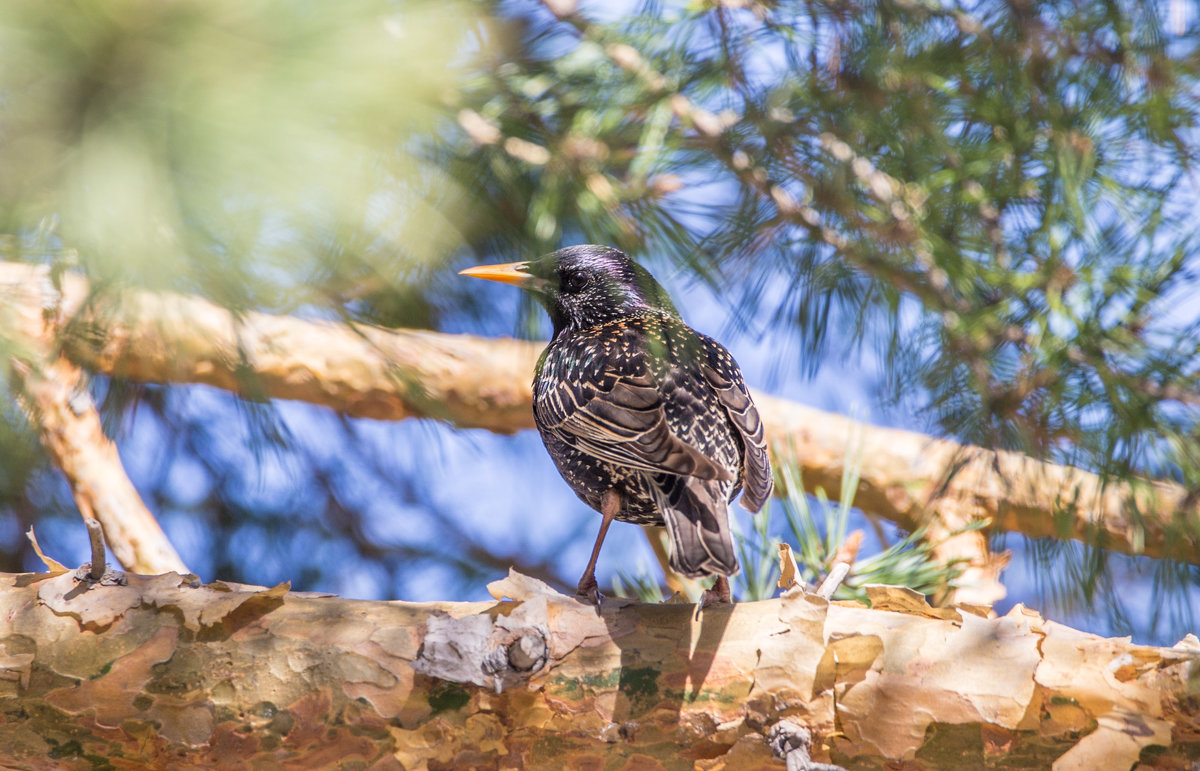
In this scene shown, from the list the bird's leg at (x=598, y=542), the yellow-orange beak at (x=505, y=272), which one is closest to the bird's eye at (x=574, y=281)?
the yellow-orange beak at (x=505, y=272)

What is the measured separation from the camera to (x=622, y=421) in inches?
66.0

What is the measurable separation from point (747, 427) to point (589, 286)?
20.5 inches

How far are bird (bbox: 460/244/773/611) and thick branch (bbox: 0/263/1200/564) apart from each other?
25cm

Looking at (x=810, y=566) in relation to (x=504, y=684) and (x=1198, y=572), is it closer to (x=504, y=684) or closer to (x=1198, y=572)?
(x=1198, y=572)

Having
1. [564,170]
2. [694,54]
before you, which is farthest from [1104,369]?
[564,170]

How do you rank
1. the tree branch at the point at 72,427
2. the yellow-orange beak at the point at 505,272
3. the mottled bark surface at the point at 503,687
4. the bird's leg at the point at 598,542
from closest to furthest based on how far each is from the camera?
the tree branch at the point at 72,427 < the mottled bark surface at the point at 503,687 < the yellow-orange beak at the point at 505,272 < the bird's leg at the point at 598,542

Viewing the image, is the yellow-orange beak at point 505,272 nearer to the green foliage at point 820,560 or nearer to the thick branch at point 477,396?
the thick branch at point 477,396

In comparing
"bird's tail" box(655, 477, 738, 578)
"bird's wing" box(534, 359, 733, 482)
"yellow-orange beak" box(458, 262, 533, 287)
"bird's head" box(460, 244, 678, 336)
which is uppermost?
"bird's head" box(460, 244, 678, 336)

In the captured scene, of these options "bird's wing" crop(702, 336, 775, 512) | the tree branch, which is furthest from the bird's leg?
the tree branch

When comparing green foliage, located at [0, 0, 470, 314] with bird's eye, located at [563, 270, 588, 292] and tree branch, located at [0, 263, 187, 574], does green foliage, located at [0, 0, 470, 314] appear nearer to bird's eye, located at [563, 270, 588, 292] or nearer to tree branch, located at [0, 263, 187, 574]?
tree branch, located at [0, 263, 187, 574]

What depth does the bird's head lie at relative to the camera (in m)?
1.77

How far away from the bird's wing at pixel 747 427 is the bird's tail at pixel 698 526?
166 millimetres

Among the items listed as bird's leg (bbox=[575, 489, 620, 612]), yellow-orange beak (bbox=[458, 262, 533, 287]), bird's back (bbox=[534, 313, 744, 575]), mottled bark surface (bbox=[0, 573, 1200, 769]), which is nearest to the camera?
mottled bark surface (bbox=[0, 573, 1200, 769])

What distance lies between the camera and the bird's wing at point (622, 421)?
1.56 metres
